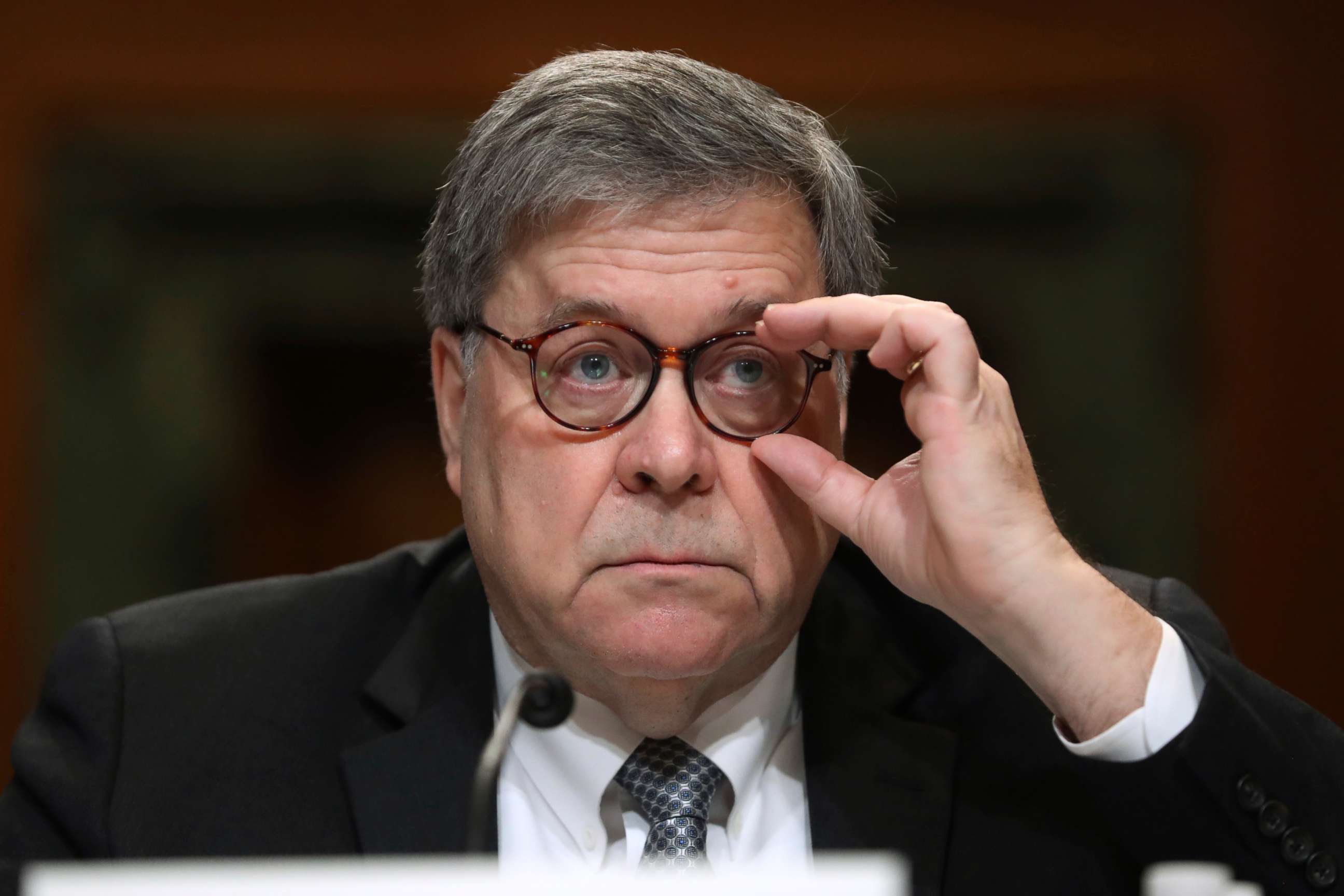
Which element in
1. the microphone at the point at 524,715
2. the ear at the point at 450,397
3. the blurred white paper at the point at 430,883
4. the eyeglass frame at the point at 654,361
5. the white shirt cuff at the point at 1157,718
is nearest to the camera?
the blurred white paper at the point at 430,883

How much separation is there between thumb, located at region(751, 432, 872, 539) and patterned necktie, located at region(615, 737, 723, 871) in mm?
352

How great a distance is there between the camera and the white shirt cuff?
1.57 metres

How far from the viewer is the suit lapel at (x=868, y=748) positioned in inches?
70.3

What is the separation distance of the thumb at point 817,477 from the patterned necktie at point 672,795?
1.16ft

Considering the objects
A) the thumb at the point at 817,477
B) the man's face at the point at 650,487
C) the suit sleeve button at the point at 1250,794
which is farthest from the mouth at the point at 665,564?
the suit sleeve button at the point at 1250,794

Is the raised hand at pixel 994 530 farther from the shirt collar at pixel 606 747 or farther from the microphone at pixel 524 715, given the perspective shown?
the microphone at pixel 524 715

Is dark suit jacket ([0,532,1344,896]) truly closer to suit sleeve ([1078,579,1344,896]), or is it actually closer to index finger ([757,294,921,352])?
suit sleeve ([1078,579,1344,896])

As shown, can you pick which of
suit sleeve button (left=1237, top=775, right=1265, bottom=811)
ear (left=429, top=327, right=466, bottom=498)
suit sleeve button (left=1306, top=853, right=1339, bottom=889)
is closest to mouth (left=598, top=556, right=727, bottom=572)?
ear (left=429, top=327, right=466, bottom=498)

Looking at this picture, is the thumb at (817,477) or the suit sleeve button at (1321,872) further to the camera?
the thumb at (817,477)

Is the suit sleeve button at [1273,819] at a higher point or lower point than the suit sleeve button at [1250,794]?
lower

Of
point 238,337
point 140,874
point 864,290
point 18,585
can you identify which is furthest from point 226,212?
point 140,874

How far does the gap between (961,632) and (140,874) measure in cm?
131

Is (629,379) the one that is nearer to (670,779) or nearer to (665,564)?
(665,564)

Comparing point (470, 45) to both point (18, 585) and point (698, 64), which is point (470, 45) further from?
point (698, 64)
